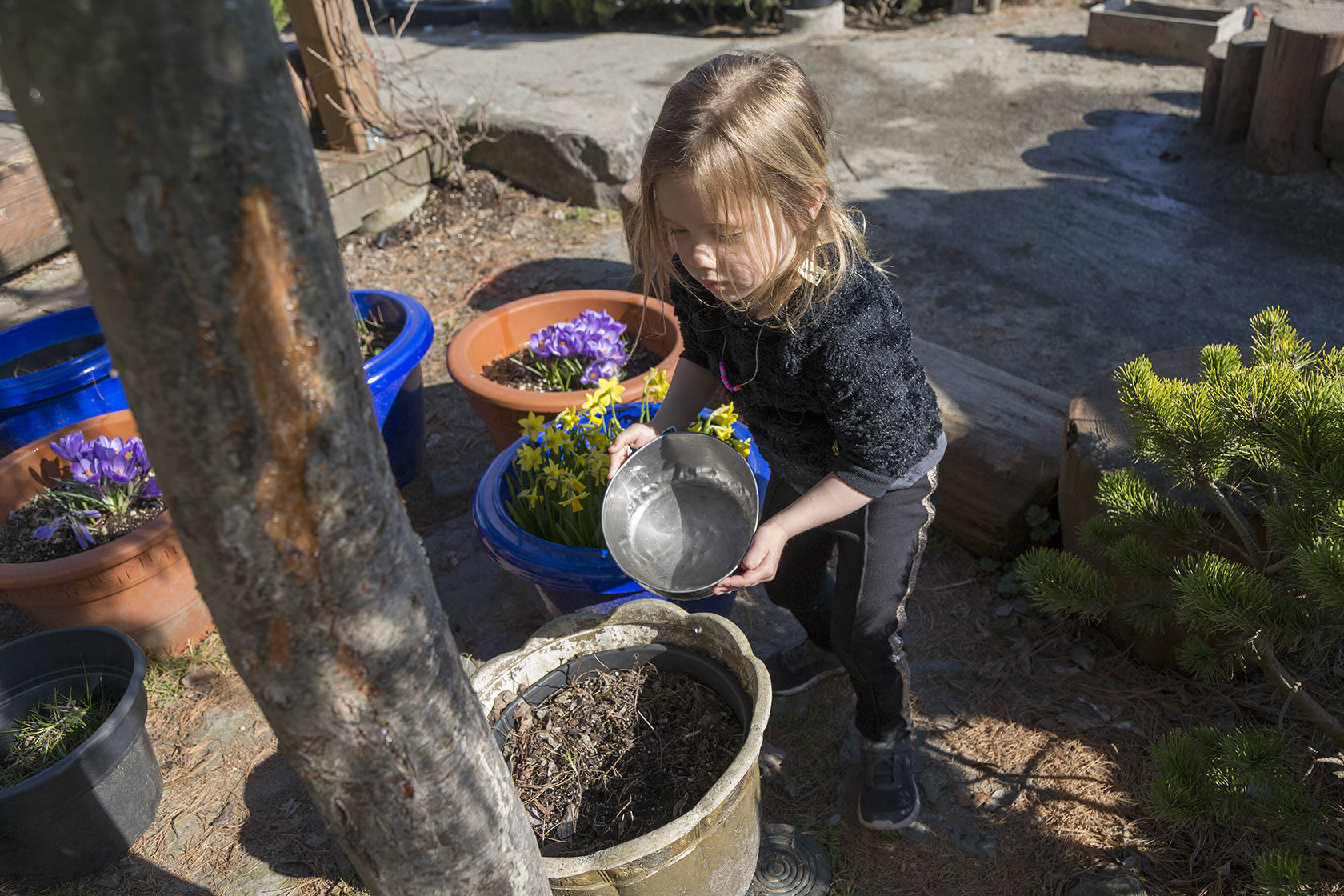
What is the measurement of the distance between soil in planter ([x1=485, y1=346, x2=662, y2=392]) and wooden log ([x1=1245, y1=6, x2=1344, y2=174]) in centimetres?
436

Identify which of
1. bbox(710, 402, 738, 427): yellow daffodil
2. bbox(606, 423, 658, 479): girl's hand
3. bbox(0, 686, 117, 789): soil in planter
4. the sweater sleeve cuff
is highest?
the sweater sleeve cuff

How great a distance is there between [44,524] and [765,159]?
2563 mm

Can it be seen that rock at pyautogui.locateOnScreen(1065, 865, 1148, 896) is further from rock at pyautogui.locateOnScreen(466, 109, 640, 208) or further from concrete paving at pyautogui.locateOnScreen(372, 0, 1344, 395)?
rock at pyautogui.locateOnScreen(466, 109, 640, 208)

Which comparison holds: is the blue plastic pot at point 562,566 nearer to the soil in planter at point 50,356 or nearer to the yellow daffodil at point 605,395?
the yellow daffodil at point 605,395

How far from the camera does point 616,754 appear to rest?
5.67ft

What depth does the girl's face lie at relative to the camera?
147cm

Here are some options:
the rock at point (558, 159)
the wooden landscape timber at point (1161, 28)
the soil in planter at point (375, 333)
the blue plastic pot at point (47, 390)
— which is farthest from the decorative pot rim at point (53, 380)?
the wooden landscape timber at point (1161, 28)

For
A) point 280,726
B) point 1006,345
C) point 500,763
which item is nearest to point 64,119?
point 280,726

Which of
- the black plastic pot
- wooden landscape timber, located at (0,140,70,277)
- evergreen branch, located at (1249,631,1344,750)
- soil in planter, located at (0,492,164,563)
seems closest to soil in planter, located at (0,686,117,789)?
the black plastic pot

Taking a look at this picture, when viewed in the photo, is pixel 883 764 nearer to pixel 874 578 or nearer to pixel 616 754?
pixel 874 578

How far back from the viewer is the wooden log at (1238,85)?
530 centimetres

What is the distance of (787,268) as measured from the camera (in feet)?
5.04

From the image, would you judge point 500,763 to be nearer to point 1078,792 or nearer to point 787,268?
point 787,268

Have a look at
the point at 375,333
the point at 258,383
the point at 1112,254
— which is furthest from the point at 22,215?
the point at 1112,254
